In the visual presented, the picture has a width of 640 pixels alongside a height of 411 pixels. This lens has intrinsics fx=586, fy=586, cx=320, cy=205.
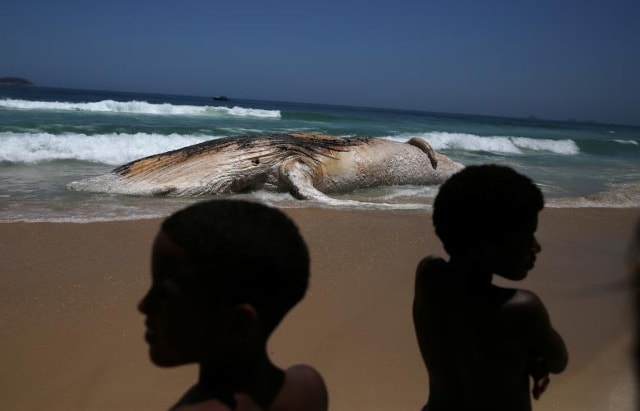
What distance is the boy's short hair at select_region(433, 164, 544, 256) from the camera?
5.56ft

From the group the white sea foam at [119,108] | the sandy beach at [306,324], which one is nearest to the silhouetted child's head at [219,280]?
the sandy beach at [306,324]

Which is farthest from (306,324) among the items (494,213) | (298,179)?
(298,179)

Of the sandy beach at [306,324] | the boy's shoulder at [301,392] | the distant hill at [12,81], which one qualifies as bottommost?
the distant hill at [12,81]

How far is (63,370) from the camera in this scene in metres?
2.68

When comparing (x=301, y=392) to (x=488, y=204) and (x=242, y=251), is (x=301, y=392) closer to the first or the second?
(x=242, y=251)

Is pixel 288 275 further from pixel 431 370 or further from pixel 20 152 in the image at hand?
pixel 20 152

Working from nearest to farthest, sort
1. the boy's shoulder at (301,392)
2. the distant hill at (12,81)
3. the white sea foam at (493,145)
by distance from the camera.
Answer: the boy's shoulder at (301,392) < the white sea foam at (493,145) < the distant hill at (12,81)

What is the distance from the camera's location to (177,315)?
1.30 m

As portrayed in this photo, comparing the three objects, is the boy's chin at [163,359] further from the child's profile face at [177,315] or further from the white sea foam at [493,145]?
the white sea foam at [493,145]

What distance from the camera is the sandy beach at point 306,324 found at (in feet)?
8.52

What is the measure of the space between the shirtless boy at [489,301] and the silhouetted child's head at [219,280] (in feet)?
2.03

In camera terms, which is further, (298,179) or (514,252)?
(298,179)

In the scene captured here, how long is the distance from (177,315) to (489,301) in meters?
0.93

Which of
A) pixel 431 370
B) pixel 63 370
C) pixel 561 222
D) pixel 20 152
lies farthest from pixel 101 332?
pixel 20 152
